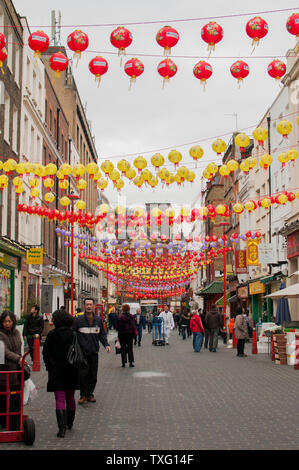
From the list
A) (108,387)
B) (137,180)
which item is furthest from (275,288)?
(108,387)

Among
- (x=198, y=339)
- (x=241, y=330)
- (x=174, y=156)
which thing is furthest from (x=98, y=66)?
(x=198, y=339)

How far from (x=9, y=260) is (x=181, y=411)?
1649cm

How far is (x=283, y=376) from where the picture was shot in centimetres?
1553

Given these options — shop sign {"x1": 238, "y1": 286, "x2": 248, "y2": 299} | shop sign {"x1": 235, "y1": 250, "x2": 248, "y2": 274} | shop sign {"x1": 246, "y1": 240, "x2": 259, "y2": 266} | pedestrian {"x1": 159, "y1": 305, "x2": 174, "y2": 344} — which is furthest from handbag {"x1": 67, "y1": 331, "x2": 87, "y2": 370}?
shop sign {"x1": 238, "y1": 286, "x2": 248, "y2": 299}

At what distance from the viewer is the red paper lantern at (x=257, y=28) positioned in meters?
10.8

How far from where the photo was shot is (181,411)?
9.88 metres

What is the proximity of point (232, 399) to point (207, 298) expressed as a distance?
59484mm

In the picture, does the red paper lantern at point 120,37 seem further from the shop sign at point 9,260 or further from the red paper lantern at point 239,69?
the shop sign at point 9,260

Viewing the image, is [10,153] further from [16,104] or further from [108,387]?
[108,387]

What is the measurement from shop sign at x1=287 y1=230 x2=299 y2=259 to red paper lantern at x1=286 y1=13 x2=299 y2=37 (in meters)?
18.0

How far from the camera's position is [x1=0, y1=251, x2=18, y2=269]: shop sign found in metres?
23.5

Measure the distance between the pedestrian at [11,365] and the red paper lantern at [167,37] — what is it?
569cm

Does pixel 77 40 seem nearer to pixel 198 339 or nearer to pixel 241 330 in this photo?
pixel 241 330

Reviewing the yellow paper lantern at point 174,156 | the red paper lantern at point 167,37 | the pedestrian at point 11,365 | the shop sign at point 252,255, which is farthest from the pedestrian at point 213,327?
the pedestrian at point 11,365
